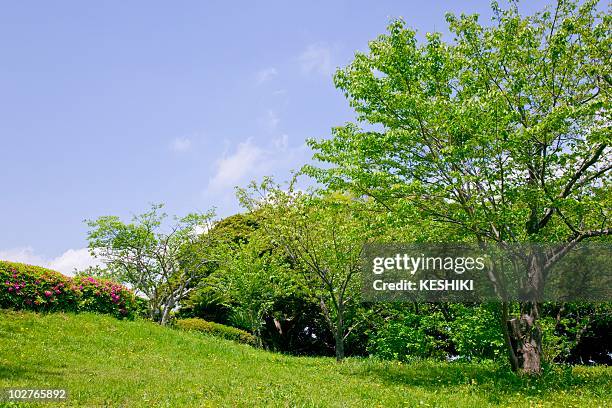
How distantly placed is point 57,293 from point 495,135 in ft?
63.7

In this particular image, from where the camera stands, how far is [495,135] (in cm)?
1435

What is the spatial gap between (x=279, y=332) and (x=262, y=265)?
22.7 feet

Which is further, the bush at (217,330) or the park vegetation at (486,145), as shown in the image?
the bush at (217,330)

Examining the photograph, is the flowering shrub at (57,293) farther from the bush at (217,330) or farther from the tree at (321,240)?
the tree at (321,240)

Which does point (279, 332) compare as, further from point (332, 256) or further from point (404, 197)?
point (404, 197)

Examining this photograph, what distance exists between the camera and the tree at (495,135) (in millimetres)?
14961

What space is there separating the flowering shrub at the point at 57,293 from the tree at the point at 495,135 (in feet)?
44.5

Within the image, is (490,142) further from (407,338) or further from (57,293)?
(57,293)

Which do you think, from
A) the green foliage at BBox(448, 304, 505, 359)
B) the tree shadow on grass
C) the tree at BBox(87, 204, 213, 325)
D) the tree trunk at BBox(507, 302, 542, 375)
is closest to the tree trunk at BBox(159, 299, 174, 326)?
the tree at BBox(87, 204, 213, 325)

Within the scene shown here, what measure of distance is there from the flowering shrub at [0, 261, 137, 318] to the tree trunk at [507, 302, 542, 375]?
693 inches

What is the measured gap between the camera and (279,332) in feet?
111

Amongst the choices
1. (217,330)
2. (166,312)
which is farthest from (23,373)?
(217,330)

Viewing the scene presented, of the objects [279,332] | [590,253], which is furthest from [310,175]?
[279,332]

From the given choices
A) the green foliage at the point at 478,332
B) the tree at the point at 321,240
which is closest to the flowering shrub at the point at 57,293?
the tree at the point at 321,240
